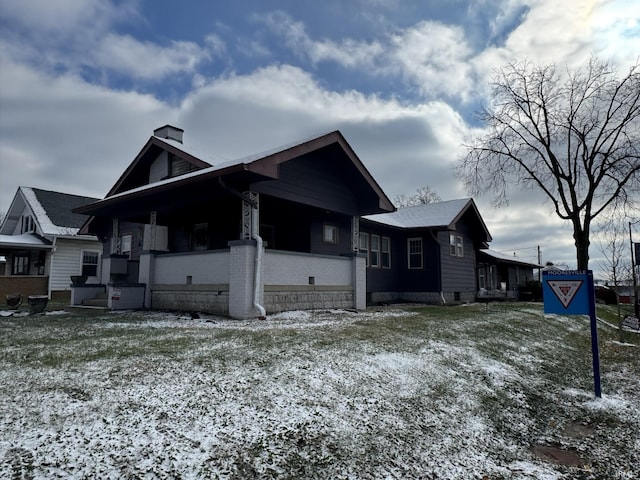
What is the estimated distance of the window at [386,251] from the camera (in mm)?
19250

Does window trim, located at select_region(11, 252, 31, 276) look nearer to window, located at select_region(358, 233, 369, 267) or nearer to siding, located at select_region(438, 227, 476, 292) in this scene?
window, located at select_region(358, 233, 369, 267)

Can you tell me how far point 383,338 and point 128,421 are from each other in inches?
196

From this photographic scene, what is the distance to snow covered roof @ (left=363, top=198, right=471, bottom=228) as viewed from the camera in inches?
746

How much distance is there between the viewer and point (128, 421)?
3.83m

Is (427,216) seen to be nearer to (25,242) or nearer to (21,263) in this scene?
(25,242)

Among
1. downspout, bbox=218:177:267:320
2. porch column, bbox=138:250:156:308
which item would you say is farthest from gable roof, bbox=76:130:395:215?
porch column, bbox=138:250:156:308

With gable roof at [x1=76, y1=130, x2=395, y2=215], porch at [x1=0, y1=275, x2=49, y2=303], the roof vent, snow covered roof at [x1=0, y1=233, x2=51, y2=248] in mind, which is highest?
the roof vent

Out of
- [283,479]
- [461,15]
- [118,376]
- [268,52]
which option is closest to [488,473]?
[283,479]

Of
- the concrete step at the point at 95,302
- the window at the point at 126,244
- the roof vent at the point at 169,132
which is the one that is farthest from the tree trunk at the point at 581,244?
the window at the point at 126,244

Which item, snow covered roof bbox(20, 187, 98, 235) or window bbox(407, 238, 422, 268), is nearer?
window bbox(407, 238, 422, 268)

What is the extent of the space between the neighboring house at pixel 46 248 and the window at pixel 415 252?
15395 mm

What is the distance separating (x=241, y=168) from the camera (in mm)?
9453

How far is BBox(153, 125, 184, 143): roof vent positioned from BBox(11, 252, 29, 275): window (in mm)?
13593

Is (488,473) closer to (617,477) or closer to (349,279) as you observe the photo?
(617,477)
